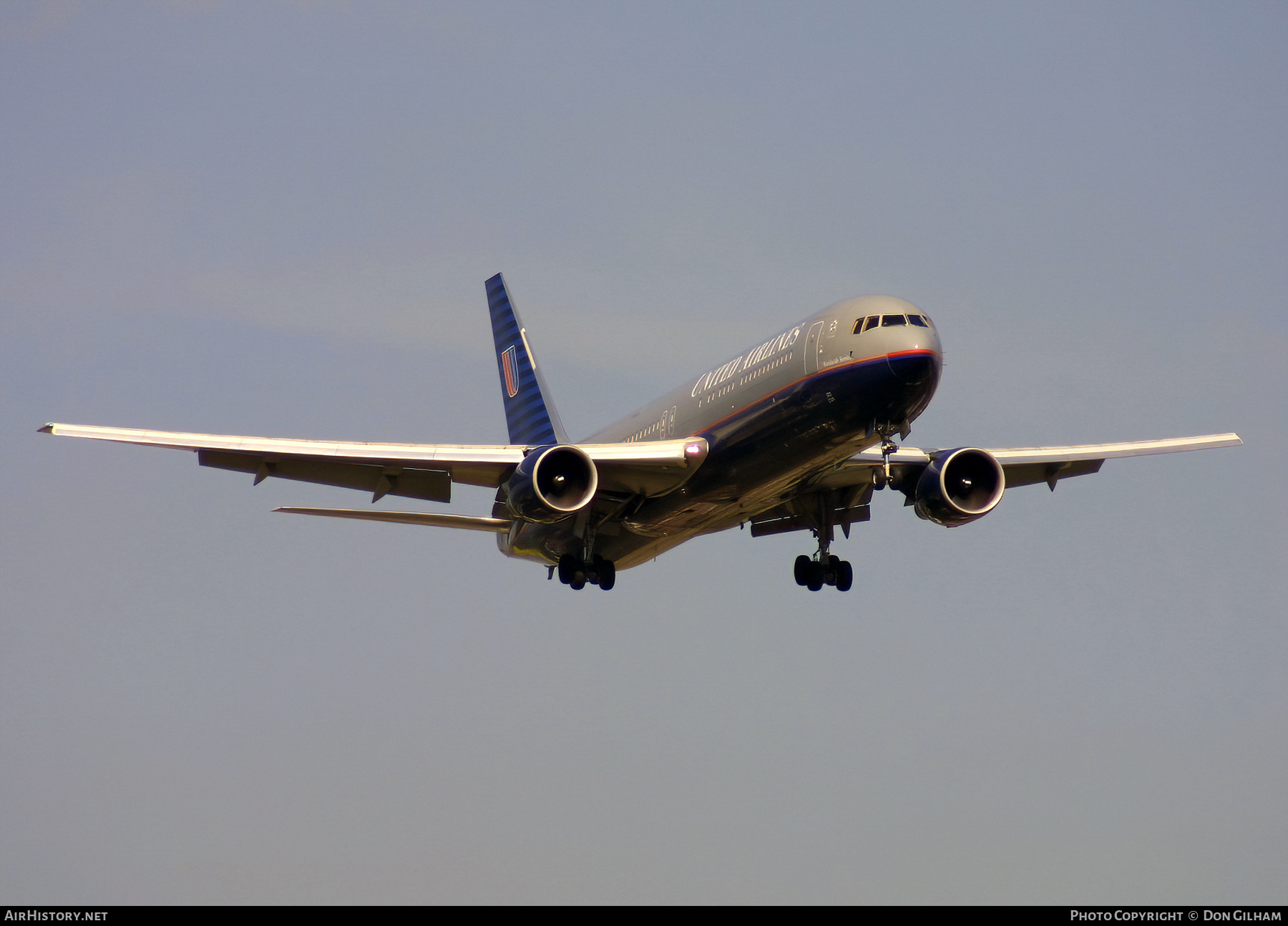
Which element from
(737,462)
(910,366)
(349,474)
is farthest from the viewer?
(349,474)

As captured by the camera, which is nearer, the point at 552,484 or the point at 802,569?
the point at 552,484

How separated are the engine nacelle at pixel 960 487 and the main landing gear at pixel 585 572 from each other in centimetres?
721

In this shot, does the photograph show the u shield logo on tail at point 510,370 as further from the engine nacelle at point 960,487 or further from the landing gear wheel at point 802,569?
the engine nacelle at point 960,487

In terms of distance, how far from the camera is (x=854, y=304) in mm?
26609

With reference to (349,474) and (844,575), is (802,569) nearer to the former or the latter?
(844,575)

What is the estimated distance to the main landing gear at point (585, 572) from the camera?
32125mm

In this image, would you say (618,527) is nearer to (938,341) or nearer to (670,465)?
(670,465)

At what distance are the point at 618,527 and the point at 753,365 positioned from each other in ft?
18.8

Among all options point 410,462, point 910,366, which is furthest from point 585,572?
point 910,366

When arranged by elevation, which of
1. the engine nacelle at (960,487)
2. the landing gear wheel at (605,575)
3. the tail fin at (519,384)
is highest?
the tail fin at (519,384)

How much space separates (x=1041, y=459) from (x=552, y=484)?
39.3ft

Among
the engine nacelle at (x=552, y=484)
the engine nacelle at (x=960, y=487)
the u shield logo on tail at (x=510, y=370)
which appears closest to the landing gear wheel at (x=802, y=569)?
the engine nacelle at (x=960, y=487)

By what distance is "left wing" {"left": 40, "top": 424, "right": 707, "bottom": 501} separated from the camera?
27656 mm

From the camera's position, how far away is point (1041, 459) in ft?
107
